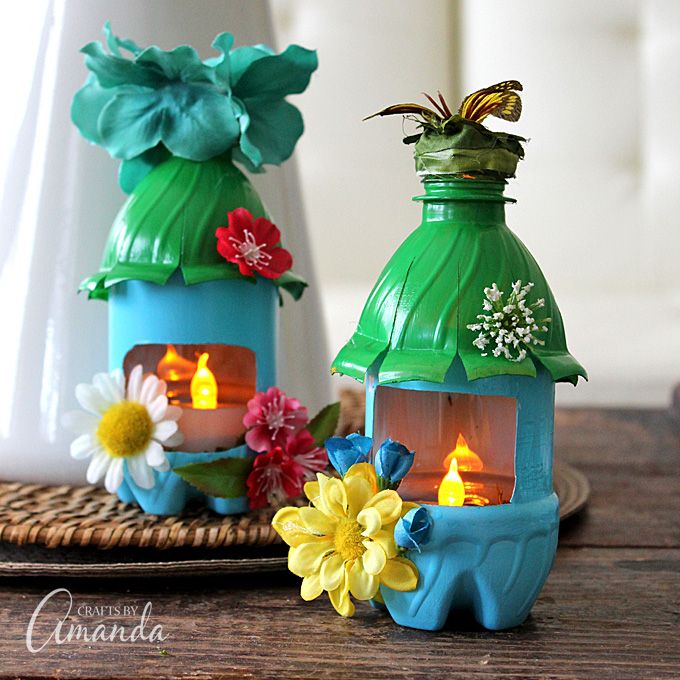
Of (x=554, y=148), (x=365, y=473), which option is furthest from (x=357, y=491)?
(x=554, y=148)

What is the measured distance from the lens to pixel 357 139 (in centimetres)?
130

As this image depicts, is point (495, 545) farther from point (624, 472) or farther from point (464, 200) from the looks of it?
point (624, 472)

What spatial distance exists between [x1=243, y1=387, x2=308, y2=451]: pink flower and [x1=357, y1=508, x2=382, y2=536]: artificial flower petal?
14cm

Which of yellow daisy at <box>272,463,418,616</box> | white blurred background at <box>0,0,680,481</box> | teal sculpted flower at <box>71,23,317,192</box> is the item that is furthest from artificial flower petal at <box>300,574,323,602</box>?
white blurred background at <box>0,0,680,481</box>

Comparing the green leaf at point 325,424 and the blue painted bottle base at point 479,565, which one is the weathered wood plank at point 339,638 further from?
the green leaf at point 325,424

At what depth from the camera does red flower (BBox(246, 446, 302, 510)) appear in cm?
53

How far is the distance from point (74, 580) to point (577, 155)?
99 cm

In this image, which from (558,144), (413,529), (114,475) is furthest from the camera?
(558,144)

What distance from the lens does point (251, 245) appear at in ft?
1.74

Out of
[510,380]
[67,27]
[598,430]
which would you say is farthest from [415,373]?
[598,430]

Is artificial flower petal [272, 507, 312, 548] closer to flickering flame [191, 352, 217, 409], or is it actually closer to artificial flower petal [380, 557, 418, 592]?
artificial flower petal [380, 557, 418, 592]

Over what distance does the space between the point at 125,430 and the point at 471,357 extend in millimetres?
213

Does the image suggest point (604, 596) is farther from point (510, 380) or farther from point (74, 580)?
point (74, 580)

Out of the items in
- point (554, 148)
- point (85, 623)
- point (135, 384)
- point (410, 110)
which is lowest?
point (85, 623)
